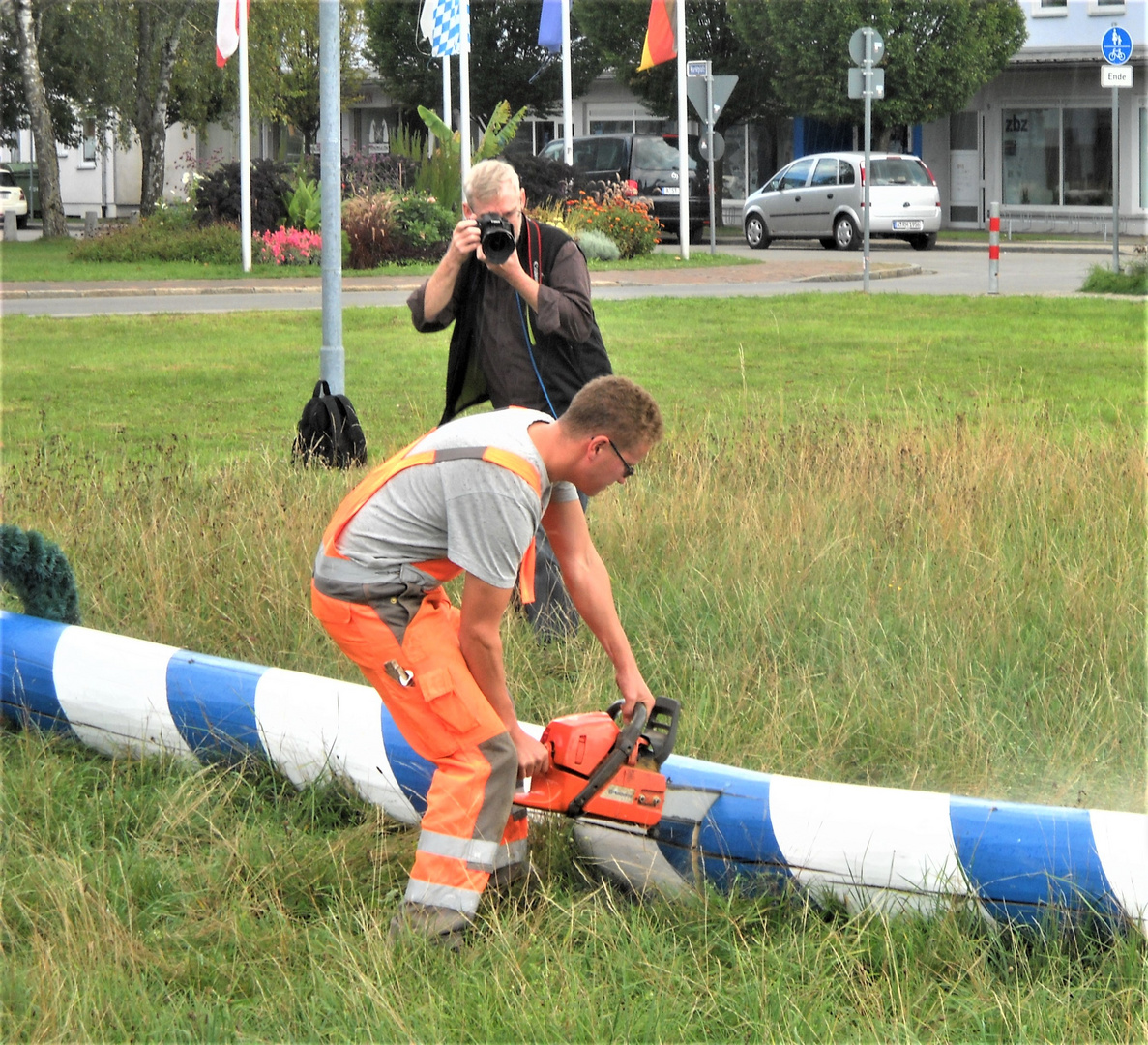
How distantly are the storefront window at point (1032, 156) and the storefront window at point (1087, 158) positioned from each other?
0.28 m

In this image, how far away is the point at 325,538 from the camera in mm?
3740

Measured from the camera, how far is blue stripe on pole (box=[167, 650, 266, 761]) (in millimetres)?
4621

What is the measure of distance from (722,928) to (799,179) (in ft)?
94.9

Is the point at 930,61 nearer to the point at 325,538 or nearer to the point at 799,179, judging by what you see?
the point at 799,179

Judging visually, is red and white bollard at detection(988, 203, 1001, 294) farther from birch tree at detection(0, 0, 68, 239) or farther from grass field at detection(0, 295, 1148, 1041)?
birch tree at detection(0, 0, 68, 239)

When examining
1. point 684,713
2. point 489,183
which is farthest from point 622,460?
point 489,183

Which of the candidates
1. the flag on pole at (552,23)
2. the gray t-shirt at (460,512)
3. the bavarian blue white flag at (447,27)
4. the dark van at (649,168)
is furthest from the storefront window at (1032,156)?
the gray t-shirt at (460,512)

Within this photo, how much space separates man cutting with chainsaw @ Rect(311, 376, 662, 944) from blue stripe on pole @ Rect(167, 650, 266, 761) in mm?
1009

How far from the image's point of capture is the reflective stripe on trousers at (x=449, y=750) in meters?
3.59

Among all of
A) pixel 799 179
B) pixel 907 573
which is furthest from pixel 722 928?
pixel 799 179

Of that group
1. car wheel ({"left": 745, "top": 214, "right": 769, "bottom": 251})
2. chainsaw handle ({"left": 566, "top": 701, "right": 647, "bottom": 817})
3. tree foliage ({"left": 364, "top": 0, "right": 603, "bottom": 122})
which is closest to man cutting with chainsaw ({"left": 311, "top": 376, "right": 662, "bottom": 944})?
chainsaw handle ({"left": 566, "top": 701, "right": 647, "bottom": 817})

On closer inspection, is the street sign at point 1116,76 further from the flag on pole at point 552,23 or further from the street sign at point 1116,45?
the flag on pole at point 552,23

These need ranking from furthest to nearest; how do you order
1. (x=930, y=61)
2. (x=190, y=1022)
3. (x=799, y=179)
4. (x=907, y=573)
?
(x=930, y=61) → (x=799, y=179) → (x=907, y=573) → (x=190, y=1022)

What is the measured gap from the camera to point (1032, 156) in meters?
41.4
